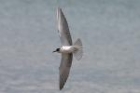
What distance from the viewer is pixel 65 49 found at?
3607mm

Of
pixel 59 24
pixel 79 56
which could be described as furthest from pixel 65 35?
pixel 79 56

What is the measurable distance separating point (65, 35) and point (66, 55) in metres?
0.21

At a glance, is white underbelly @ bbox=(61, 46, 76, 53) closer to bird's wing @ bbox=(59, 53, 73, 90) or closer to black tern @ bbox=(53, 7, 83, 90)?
black tern @ bbox=(53, 7, 83, 90)

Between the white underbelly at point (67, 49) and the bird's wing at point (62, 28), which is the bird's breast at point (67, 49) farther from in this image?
the bird's wing at point (62, 28)

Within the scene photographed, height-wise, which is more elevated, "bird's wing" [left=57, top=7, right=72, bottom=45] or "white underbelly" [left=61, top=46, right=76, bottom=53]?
"bird's wing" [left=57, top=7, right=72, bottom=45]

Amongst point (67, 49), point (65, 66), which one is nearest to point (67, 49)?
point (67, 49)

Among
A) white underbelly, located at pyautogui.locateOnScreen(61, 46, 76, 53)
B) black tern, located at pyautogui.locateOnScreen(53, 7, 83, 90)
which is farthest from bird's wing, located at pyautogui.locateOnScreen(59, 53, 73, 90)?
white underbelly, located at pyautogui.locateOnScreen(61, 46, 76, 53)

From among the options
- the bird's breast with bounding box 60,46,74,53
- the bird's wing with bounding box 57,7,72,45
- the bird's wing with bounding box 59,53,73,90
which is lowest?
the bird's wing with bounding box 59,53,73,90

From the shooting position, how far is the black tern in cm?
357

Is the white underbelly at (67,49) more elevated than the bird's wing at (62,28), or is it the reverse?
the bird's wing at (62,28)

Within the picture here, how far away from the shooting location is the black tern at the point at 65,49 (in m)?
3.57

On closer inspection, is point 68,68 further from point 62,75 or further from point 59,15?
point 59,15

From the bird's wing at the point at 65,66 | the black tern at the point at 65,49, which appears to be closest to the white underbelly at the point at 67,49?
the black tern at the point at 65,49

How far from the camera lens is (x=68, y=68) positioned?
375 centimetres
